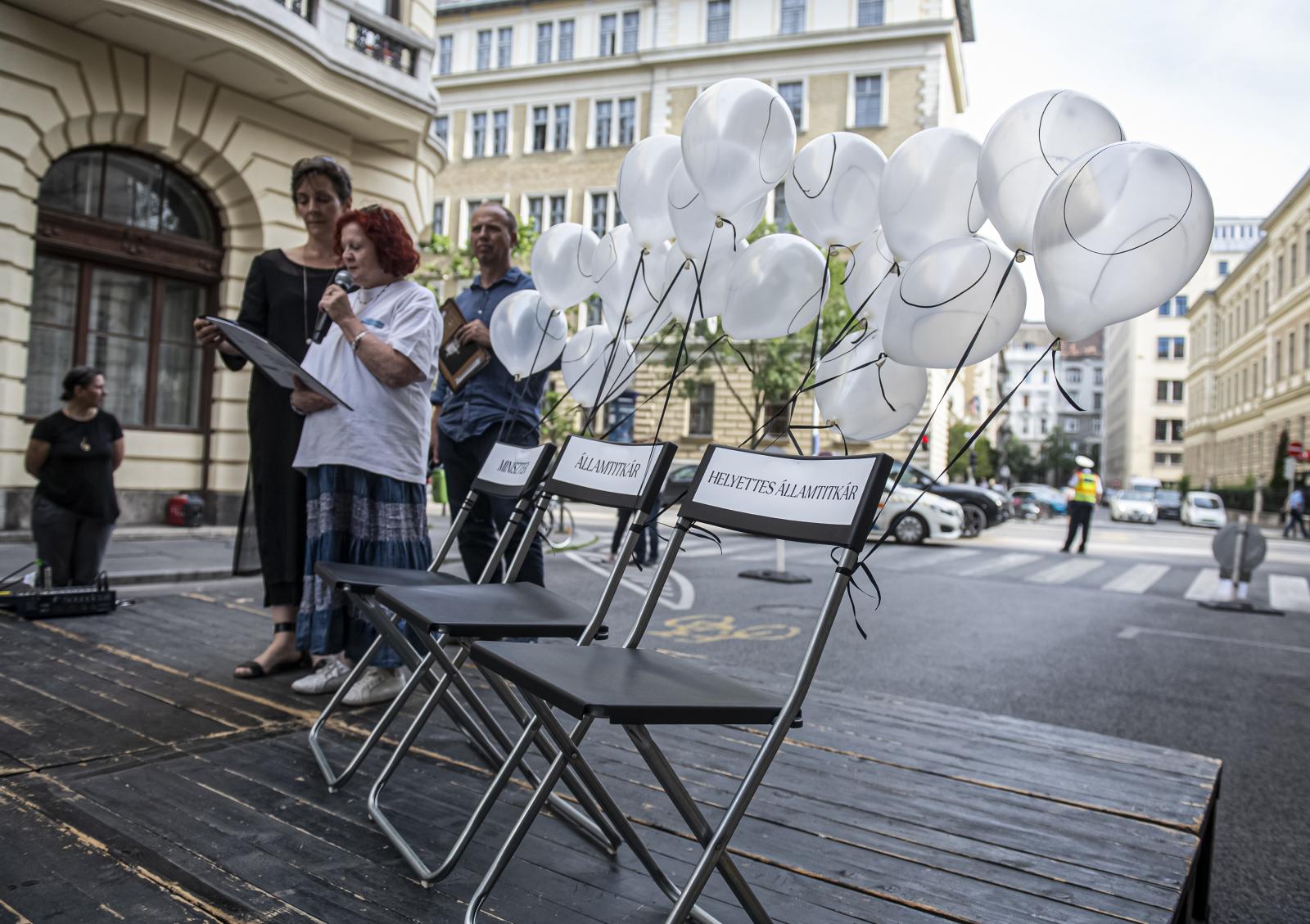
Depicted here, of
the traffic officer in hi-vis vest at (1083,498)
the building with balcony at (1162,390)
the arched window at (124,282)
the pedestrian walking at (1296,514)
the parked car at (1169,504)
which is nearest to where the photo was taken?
the arched window at (124,282)

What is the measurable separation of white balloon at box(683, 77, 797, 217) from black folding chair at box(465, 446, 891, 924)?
0.89 metres

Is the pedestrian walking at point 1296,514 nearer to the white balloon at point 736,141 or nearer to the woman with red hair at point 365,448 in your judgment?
the white balloon at point 736,141

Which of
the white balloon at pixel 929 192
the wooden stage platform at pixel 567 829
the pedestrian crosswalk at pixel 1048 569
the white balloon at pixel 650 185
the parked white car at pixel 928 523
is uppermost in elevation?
the white balloon at pixel 650 185

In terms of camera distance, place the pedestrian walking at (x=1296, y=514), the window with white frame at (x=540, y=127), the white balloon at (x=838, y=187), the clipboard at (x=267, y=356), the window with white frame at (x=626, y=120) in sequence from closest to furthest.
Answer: the white balloon at (x=838, y=187)
the clipboard at (x=267, y=356)
the pedestrian walking at (x=1296, y=514)
the window with white frame at (x=626, y=120)
the window with white frame at (x=540, y=127)

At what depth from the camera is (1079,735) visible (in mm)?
3457

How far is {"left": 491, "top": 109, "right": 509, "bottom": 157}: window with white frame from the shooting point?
36781 millimetres

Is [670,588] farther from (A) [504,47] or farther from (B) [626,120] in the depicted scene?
(A) [504,47]

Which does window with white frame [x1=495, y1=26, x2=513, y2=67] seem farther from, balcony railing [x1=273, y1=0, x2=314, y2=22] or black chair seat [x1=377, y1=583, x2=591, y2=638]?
black chair seat [x1=377, y1=583, x2=591, y2=638]

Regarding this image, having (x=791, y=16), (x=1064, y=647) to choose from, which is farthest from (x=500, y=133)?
(x=1064, y=647)

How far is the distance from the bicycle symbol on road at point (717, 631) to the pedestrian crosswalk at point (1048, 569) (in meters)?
3.57

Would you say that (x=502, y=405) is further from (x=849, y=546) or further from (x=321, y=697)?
(x=849, y=546)

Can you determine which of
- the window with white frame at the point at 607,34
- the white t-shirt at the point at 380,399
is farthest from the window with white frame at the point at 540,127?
the white t-shirt at the point at 380,399

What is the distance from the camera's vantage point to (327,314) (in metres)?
3.35

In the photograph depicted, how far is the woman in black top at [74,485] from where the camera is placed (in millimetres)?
5652
